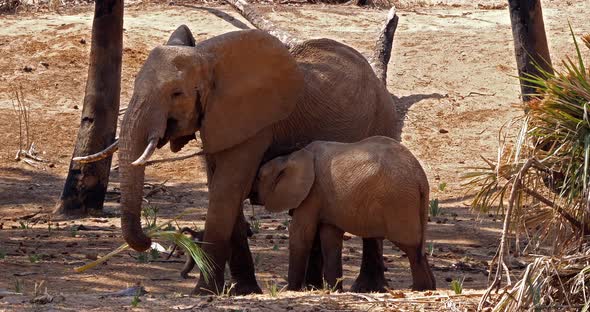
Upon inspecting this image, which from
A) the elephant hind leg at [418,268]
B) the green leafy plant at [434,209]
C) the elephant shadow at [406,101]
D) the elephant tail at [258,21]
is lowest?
the green leafy plant at [434,209]

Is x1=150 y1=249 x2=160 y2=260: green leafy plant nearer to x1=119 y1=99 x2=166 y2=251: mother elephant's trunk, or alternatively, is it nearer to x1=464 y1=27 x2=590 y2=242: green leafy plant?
x1=119 y1=99 x2=166 y2=251: mother elephant's trunk

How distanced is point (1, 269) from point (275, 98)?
2.65 metres

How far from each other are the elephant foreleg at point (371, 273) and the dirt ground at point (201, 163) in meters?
0.50

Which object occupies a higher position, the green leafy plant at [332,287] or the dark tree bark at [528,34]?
the dark tree bark at [528,34]

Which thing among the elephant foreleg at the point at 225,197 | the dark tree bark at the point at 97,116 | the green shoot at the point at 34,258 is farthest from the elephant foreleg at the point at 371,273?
the dark tree bark at the point at 97,116

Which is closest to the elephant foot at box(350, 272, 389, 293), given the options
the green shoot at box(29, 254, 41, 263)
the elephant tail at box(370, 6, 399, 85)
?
the green shoot at box(29, 254, 41, 263)

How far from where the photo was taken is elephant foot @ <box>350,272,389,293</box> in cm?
994

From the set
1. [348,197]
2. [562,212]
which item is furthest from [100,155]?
[562,212]

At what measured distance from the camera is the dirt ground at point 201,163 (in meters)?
9.65

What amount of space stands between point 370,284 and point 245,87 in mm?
1900

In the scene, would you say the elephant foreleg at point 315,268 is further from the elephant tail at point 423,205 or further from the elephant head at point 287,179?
the elephant tail at point 423,205

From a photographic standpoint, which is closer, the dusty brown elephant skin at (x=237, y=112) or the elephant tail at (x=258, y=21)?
the dusty brown elephant skin at (x=237, y=112)

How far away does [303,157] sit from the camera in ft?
31.0

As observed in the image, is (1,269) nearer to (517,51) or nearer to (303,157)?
(303,157)
